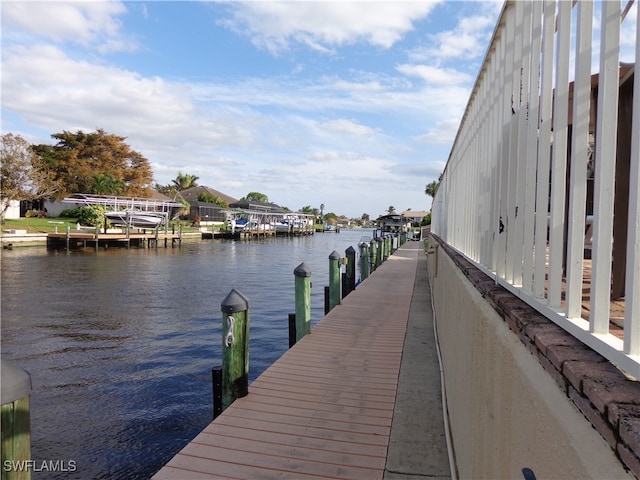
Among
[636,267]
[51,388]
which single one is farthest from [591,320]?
[51,388]

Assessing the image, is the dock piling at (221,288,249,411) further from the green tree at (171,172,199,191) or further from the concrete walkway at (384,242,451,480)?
the green tree at (171,172,199,191)

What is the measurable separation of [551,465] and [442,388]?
3.80m

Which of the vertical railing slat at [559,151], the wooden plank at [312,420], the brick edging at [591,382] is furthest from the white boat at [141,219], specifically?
the brick edging at [591,382]

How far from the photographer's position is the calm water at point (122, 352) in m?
5.93

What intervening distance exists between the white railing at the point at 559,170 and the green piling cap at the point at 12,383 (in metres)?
2.29

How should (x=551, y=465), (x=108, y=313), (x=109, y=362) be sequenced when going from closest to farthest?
(x=551, y=465)
(x=109, y=362)
(x=108, y=313)

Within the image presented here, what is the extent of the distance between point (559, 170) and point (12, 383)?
2475 millimetres

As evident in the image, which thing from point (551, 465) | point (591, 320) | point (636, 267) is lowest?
point (551, 465)

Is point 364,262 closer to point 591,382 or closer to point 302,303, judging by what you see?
point 302,303

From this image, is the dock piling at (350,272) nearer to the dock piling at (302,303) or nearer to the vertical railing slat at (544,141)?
the dock piling at (302,303)

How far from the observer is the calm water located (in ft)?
19.5

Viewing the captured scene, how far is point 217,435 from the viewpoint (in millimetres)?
3848

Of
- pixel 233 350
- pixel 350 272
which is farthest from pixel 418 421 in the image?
pixel 350 272

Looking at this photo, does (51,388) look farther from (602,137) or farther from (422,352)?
(602,137)
